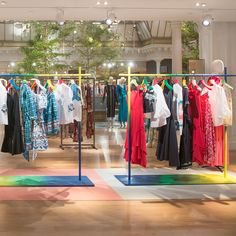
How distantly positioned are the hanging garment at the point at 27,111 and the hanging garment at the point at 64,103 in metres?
0.50

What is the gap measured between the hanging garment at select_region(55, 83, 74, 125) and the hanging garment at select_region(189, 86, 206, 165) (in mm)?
1684

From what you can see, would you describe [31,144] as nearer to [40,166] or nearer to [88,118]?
[40,166]

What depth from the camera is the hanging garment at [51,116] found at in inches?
287

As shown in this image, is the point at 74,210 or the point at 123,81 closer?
the point at 74,210

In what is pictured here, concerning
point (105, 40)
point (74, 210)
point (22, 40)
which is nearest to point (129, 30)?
point (105, 40)

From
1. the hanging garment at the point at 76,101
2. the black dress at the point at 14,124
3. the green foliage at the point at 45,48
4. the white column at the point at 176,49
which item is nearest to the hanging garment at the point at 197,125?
the hanging garment at the point at 76,101

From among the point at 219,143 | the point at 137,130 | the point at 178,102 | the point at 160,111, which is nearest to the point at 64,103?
the point at 137,130

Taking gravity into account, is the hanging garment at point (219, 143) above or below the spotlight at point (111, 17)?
below

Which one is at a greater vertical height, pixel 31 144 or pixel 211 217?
pixel 31 144

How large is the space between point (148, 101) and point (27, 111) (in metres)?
1.62

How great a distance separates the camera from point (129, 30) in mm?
25750

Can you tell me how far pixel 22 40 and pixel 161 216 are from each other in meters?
20.2

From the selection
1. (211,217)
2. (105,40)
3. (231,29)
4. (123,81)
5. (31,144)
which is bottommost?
(211,217)

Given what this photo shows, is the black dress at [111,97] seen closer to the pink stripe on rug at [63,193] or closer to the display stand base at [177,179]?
the display stand base at [177,179]
